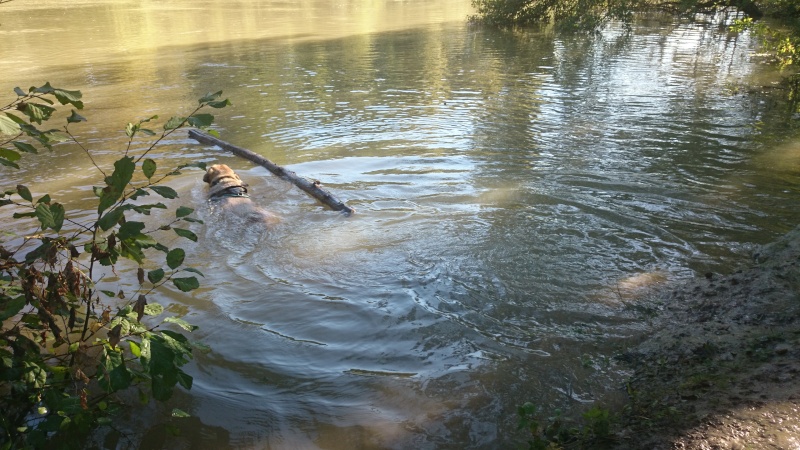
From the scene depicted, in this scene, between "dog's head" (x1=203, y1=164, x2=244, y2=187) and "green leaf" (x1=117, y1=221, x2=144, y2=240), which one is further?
"dog's head" (x1=203, y1=164, x2=244, y2=187)

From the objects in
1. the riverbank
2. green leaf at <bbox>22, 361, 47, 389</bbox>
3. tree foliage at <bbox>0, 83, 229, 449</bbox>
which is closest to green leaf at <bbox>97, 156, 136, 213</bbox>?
tree foliage at <bbox>0, 83, 229, 449</bbox>

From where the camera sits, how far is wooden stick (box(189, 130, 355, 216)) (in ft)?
26.9

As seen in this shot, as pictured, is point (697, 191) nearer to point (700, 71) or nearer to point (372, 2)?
point (700, 71)

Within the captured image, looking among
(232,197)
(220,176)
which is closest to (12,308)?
(232,197)

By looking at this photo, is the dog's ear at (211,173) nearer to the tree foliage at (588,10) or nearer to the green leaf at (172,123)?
the green leaf at (172,123)

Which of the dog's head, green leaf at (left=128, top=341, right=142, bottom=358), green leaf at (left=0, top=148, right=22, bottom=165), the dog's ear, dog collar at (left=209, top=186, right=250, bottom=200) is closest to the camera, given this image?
green leaf at (left=128, top=341, right=142, bottom=358)

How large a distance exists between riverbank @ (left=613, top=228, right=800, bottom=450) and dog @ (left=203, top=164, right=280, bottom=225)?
528 centimetres

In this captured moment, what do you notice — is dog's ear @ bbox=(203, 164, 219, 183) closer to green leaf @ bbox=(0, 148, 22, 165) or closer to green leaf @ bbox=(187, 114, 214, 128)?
green leaf @ bbox=(0, 148, 22, 165)

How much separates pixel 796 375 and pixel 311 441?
3.09 m

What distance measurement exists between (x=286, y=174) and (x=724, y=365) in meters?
7.13

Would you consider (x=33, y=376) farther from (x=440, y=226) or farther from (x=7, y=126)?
(x=440, y=226)

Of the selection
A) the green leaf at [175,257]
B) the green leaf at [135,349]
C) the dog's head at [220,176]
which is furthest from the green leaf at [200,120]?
the dog's head at [220,176]

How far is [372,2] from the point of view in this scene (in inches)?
2261

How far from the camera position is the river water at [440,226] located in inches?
168
